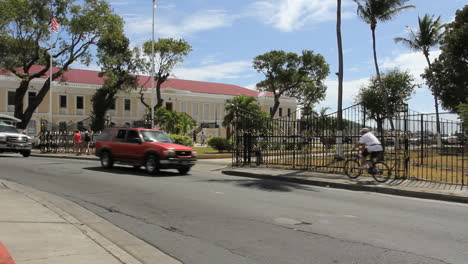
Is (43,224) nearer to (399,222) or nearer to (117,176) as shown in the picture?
(399,222)

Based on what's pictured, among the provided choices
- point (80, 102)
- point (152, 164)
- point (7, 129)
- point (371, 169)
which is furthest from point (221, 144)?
point (80, 102)

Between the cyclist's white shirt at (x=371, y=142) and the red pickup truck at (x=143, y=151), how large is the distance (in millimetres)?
6324

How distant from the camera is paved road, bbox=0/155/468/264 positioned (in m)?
5.63

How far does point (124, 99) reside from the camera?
59.0 metres

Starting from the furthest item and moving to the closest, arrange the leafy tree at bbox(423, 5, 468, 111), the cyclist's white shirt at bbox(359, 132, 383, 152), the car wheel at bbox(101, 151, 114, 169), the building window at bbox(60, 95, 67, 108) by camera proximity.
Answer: the building window at bbox(60, 95, 67, 108) → the leafy tree at bbox(423, 5, 468, 111) → the car wheel at bbox(101, 151, 114, 169) → the cyclist's white shirt at bbox(359, 132, 383, 152)

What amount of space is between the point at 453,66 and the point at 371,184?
3284cm

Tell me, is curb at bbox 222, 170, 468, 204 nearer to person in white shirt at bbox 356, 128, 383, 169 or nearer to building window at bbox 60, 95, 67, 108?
person in white shirt at bbox 356, 128, 383, 169

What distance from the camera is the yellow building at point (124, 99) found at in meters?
51.3

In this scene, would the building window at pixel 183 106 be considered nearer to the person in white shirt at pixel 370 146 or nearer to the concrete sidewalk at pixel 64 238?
the person in white shirt at pixel 370 146

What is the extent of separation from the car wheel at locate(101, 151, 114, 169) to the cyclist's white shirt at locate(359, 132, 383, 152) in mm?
9970

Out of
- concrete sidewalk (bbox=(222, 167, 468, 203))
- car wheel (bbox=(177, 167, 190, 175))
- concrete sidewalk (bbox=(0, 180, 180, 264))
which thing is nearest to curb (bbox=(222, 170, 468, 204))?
concrete sidewalk (bbox=(222, 167, 468, 203))

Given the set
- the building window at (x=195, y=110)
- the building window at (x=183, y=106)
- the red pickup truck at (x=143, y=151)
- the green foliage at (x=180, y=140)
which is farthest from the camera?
the building window at (x=195, y=110)

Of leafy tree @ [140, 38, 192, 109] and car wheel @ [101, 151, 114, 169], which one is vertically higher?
leafy tree @ [140, 38, 192, 109]

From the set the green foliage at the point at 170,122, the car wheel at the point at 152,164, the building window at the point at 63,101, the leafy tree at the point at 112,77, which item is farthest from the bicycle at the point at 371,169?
the building window at the point at 63,101
